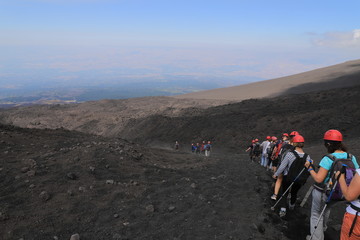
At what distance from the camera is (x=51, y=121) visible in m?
44.2

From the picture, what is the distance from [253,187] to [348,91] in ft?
95.4

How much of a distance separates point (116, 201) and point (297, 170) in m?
4.61

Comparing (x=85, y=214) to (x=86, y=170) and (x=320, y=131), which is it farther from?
(x=320, y=131)

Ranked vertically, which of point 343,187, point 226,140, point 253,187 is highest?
point 343,187

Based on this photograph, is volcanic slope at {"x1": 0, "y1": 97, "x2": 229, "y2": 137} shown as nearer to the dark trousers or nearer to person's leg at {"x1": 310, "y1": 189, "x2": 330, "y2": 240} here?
Result: the dark trousers

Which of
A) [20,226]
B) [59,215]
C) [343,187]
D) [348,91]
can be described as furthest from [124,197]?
[348,91]

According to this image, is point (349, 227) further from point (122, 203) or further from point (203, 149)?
point (203, 149)

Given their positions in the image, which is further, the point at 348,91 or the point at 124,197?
the point at 348,91

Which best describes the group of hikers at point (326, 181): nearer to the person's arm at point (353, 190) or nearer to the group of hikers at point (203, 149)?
the person's arm at point (353, 190)

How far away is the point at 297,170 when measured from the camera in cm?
611

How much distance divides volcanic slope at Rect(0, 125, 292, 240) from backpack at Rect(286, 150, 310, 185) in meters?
1.06

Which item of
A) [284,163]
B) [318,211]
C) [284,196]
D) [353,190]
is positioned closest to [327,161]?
[353,190]

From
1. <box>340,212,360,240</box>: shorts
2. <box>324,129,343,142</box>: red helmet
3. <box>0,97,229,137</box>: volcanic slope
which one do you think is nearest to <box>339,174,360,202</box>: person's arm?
<box>340,212,360,240</box>: shorts

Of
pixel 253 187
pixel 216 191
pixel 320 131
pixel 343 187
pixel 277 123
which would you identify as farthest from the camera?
pixel 277 123
